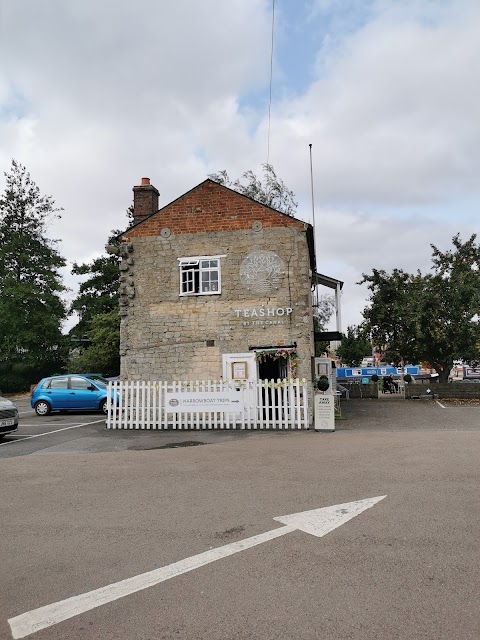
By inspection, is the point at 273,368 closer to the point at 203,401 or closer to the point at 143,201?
the point at 203,401

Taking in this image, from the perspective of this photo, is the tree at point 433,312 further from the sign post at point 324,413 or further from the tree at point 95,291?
the tree at point 95,291

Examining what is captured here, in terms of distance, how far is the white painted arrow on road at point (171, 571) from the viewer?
337cm

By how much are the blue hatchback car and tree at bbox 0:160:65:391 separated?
16571 mm

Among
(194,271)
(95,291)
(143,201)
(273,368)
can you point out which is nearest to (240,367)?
(273,368)

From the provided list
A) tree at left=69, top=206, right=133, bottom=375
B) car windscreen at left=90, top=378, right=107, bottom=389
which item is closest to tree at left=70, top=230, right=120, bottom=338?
tree at left=69, top=206, right=133, bottom=375

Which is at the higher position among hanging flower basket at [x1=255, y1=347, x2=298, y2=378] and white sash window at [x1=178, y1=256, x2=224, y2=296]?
white sash window at [x1=178, y1=256, x2=224, y2=296]

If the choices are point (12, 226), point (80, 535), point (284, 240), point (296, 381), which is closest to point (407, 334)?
point (284, 240)

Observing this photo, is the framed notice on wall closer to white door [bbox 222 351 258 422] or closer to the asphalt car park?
white door [bbox 222 351 258 422]

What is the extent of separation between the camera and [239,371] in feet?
51.0

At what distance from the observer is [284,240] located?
16.0 metres

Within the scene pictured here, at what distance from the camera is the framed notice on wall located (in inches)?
610

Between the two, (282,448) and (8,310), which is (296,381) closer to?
(282,448)

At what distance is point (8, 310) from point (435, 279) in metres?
26.6

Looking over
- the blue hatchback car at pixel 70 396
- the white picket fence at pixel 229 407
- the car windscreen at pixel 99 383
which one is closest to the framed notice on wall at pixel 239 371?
the white picket fence at pixel 229 407
